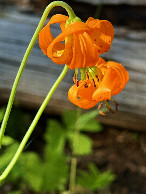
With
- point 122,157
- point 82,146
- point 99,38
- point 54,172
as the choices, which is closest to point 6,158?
point 54,172

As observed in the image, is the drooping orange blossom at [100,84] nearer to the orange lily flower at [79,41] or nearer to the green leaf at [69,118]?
the orange lily flower at [79,41]

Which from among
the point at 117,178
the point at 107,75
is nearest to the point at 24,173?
the point at 117,178

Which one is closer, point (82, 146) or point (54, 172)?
point (54, 172)

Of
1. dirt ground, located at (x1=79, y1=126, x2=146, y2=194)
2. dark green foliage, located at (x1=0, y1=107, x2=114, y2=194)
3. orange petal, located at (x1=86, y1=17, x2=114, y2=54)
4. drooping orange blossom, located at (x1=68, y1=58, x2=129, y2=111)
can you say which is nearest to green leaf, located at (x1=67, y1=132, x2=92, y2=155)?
dark green foliage, located at (x1=0, y1=107, x2=114, y2=194)

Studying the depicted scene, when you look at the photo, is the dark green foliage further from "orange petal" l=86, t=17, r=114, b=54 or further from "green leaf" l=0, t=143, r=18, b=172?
"orange petal" l=86, t=17, r=114, b=54

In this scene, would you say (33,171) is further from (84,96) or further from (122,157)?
(84,96)
